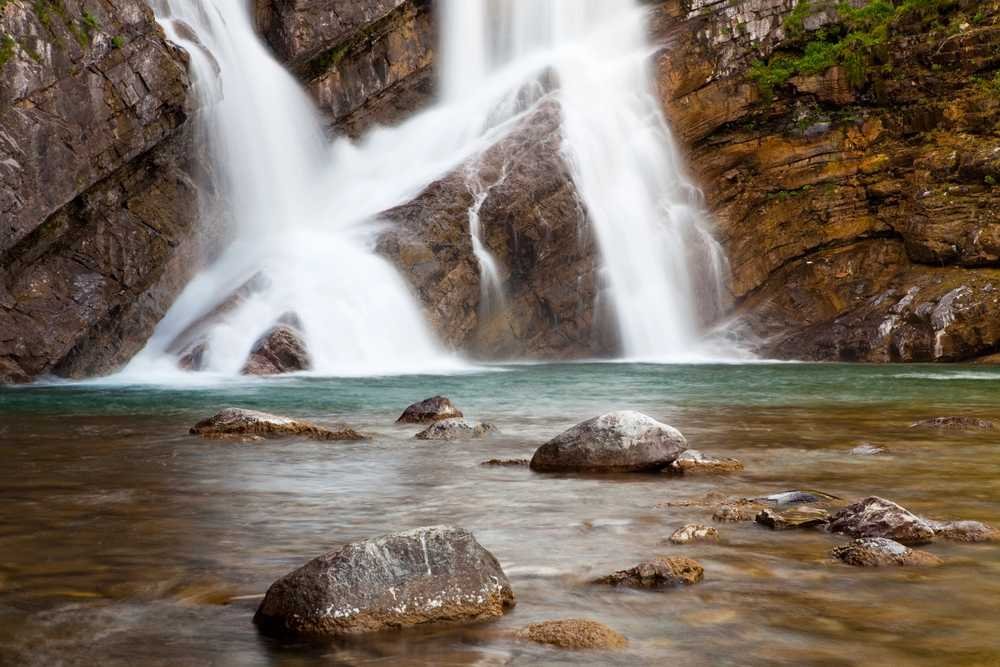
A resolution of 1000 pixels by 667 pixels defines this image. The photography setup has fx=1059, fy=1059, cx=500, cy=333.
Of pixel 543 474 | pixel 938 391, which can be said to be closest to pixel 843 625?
pixel 543 474

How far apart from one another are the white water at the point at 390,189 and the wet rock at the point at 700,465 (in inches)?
623

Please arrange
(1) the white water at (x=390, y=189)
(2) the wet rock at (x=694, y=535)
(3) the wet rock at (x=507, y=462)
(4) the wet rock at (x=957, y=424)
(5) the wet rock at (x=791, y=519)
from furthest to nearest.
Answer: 1. (1) the white water at (x=390, y=189)
2. (4) the wet rock at (x=957, y=424)
3. (3) the wet rock at (x=507, y=462)
4. (5) the wet rock at (x=791, y=519)
5. (2) the wet rock at (x=694, y=535)

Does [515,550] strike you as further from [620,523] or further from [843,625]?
[843,625]

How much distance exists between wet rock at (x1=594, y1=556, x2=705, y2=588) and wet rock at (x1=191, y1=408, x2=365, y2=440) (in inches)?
261

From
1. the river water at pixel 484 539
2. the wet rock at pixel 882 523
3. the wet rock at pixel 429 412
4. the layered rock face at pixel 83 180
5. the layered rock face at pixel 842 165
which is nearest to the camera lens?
the river water at pixel 484 539

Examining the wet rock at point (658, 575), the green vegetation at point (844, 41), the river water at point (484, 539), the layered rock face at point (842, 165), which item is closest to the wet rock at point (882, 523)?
the river water at point (484, 539)

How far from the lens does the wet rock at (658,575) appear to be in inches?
202

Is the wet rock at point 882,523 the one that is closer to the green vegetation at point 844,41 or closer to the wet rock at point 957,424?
the wet rock at point 957,424

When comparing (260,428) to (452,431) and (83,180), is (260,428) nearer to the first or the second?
(452,431)

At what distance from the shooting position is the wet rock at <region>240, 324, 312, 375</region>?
24.1 meters

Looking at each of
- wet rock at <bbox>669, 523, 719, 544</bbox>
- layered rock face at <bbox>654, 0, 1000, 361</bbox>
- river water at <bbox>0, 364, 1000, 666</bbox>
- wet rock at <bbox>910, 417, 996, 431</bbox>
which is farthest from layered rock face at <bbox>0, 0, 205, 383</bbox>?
wet rock at <bbox>669, 523, 719, 544</bbox>

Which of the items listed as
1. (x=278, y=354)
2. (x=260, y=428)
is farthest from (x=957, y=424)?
(x=278, y=354)

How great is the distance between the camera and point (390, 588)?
4.67 metres

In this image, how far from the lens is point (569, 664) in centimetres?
408
